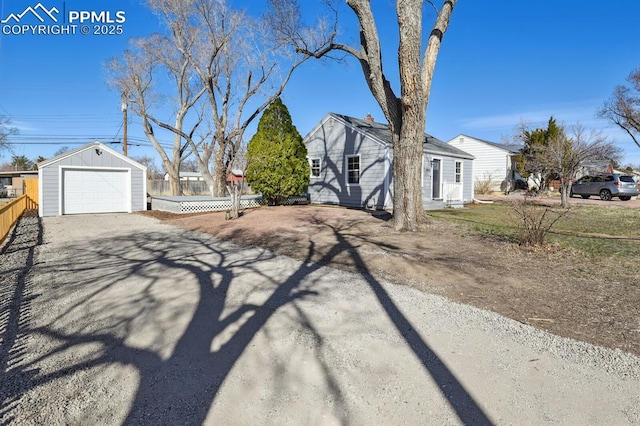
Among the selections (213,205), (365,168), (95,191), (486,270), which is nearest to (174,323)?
(486,270)

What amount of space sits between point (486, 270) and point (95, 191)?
627 inches

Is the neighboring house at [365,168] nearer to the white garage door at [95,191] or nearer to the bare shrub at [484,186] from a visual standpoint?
the white garage door at [95,191]

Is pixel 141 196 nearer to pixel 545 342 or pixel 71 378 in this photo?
pixel 71 378

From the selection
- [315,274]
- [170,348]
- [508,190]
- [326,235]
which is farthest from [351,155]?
[508,190]

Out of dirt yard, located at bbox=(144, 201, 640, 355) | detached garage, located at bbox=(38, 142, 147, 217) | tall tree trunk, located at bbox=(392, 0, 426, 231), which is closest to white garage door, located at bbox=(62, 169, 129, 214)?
detached garage, located at bbox=(38, 142, 147, 217)

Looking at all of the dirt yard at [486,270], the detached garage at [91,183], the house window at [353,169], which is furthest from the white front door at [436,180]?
the detached garage at [91,183]

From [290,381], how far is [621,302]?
390 centimetres

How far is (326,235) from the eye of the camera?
8633 mm

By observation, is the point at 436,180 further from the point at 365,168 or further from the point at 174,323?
the point at 174,323

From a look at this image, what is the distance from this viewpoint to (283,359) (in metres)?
2.92

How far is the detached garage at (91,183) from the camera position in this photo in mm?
14297

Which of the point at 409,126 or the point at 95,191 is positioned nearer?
the point at 409,126

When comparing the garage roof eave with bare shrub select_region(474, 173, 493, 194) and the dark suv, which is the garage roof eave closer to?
bare shrub select_region(474, 173, 493, 194)

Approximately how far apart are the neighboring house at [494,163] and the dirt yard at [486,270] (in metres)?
24.0
